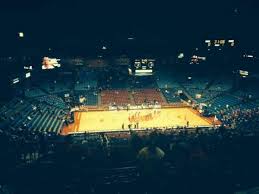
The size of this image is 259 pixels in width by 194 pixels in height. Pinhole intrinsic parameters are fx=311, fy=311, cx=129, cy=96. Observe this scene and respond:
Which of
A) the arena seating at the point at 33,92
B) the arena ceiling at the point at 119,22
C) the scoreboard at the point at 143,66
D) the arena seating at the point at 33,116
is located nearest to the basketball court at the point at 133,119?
the arena seating at the point at 33,116

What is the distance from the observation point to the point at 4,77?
3080cm

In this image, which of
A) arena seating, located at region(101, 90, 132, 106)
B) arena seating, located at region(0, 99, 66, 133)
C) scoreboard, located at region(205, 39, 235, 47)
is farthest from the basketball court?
scoreboard, located at region(205, 39, 235, 47)

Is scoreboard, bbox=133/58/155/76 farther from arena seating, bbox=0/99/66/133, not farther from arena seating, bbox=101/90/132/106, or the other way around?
arena seating, bbox=0/99/66/133

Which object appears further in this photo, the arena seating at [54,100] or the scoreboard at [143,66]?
the scoreboard at [143,66]

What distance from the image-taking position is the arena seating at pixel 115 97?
139ft

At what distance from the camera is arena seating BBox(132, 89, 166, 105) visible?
42.6m

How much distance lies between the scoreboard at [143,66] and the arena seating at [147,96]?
299 centimetres

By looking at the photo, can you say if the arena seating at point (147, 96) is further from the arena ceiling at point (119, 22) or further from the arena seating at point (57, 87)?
the arena seating at point (57, 87)

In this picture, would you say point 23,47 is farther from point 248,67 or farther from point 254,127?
point 248,67

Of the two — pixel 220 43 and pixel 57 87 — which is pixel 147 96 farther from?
pixel 220 43

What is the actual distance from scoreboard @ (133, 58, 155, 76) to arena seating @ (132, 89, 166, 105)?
2.99 metres

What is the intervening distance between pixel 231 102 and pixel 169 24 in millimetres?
12536

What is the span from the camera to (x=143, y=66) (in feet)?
154

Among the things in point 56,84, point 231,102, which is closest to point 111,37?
point 56,84
